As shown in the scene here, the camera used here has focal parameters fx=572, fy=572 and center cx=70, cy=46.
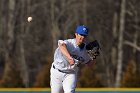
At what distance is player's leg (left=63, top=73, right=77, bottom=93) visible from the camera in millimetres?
7870

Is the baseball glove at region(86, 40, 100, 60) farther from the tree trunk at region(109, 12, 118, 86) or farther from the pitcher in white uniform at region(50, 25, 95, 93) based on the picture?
the tree trunk at region(109, 12, 118, 86)

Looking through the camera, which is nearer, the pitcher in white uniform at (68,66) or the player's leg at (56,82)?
the pitcher in white uniform at (68,66)

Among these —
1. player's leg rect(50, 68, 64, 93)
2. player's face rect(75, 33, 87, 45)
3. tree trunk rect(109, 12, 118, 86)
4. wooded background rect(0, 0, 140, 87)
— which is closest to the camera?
player's face rect(75, 33, 87, 45)

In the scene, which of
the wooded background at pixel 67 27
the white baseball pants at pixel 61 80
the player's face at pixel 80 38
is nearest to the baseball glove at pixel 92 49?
the player's face at pixel 80 38

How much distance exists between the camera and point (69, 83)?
7918 millimetres

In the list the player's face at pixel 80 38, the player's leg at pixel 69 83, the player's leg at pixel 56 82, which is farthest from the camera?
the player's leg at pixel 56 82

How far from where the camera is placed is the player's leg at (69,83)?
7870 mm

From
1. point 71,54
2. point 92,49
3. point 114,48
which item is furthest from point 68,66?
point 114,48

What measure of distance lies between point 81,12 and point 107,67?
296 centimetres

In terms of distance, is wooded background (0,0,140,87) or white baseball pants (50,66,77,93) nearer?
white baseball pants (50,66,77,93)

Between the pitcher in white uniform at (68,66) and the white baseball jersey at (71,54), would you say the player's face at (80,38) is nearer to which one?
the pitcher in white uniform at (68,66)

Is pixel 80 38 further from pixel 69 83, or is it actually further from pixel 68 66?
pixel 69 83

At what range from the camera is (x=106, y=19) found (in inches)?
1086

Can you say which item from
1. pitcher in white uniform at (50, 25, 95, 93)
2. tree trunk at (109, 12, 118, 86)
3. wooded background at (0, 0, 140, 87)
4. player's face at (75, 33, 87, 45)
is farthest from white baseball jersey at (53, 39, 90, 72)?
tree trunk at (109, 12, 118, 86)
